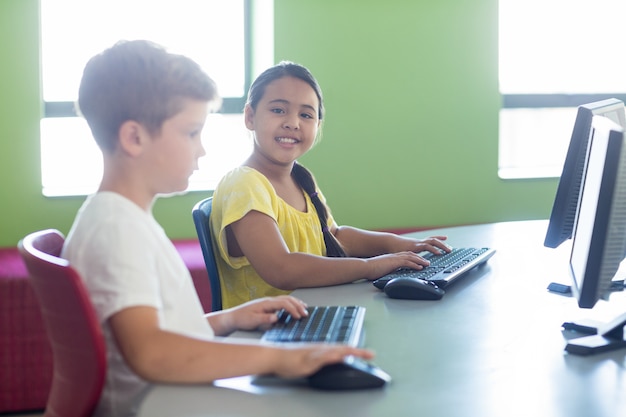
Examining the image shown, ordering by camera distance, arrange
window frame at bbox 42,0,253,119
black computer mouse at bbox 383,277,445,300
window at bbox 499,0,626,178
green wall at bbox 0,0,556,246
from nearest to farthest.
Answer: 1. black computer mouse at bbox 383,277,445,300
2. green wall at bbox 0,0,556,246
3. window frame at bbox 42,0,253,119
4. window at bbox 499,0,626,178

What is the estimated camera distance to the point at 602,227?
44.8 inches

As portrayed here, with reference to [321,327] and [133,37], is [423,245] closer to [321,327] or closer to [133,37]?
[321,327]

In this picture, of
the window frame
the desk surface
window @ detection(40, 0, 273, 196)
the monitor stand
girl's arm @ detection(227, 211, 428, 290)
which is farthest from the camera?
the window frame

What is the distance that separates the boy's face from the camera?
3.78 ft

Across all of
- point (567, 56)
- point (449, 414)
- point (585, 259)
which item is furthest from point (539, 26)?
point (449, 414)

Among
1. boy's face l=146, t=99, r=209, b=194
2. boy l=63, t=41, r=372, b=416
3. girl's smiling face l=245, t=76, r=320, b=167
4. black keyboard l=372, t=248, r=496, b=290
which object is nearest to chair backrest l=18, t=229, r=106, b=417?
boy l=63, t=41, r=372, b=416

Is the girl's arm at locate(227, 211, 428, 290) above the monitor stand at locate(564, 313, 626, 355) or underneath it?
above

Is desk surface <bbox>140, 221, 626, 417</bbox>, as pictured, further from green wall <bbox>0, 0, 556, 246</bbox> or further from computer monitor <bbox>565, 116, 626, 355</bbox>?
green wall <bbox>0, 0, 556, 246</bbox>

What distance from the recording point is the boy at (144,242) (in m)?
1.04

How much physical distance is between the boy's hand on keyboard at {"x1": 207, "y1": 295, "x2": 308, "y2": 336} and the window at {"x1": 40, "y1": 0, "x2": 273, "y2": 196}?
7.16 feet

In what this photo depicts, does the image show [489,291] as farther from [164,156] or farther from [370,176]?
[370,176]

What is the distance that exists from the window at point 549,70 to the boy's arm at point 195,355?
120 inches

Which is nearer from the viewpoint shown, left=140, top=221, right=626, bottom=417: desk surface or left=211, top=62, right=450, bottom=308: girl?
left=140, top=221, right=626, bottom=417: desk surface

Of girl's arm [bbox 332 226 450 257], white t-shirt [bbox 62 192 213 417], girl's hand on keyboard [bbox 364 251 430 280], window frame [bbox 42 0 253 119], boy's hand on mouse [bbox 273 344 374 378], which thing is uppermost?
window frame [bbox 42 0 253 119]
